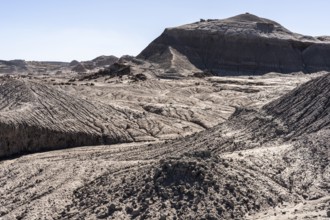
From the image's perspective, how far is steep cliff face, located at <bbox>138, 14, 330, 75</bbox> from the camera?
45312mm

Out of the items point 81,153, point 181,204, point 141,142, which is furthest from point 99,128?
point 181,204

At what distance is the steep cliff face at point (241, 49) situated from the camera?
4531cm

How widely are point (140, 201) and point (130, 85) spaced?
791 inches

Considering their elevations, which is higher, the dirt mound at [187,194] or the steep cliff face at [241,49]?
the steep cliff face at [241,49]

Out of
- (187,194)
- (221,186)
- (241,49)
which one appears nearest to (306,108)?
(221,186)

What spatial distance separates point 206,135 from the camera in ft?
51.5

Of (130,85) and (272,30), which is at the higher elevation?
(272,30)

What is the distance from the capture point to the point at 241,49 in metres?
46.3

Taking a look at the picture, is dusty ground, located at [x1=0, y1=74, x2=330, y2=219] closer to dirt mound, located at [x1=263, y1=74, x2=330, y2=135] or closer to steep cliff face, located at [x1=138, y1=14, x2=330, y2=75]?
dirt mound, located at [x1=263, y1=74, x2=330, y2=135]

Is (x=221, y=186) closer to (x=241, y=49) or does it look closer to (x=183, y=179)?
(x=183, y=179)

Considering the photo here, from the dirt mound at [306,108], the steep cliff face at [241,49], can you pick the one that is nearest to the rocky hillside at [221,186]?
the dirt mound at [306,108]

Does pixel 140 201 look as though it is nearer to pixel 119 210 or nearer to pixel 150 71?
pixel 119 210

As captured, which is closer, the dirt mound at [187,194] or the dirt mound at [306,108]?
the dirt mound at [187,194]

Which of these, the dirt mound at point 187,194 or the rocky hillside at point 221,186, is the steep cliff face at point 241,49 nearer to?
the rocky hillside at point 221,186
